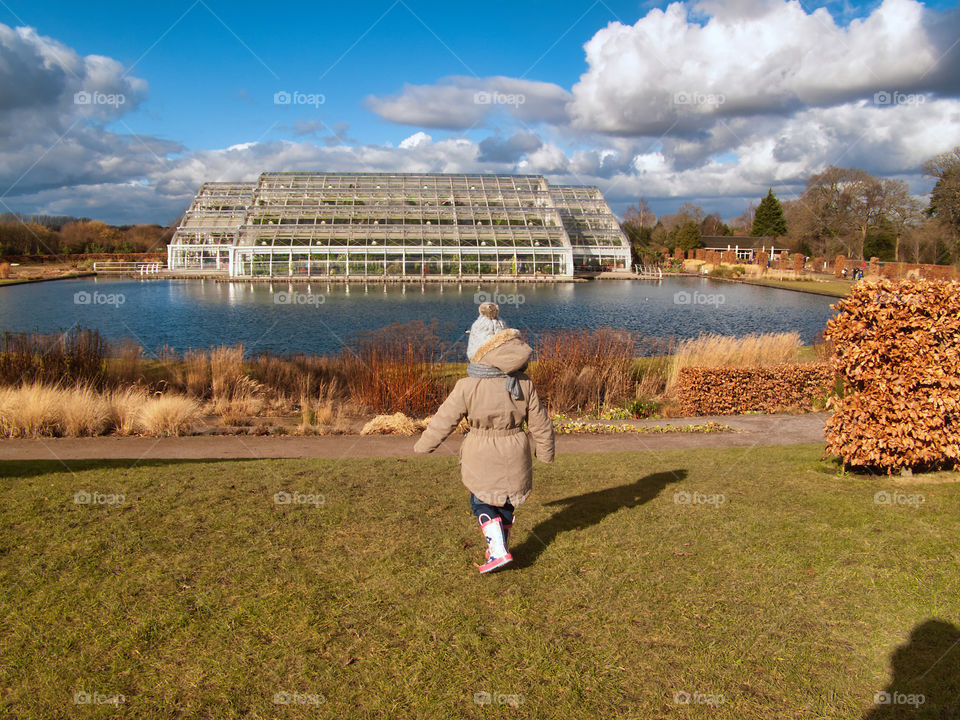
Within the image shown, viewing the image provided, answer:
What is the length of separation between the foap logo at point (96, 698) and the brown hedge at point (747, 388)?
12192mm

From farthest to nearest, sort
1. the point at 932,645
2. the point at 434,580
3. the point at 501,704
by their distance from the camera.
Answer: the point at 434,580 → the point at 932,645 → the point at 501,704

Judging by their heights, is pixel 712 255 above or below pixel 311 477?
above

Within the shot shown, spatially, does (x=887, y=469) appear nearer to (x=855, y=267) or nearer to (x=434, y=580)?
(x=434, y=580)

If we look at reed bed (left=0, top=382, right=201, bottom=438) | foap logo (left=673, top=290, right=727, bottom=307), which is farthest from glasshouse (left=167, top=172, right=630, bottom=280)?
reed bed (left=0, top=382, right=201, bottom=438)

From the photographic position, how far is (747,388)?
46.7ft

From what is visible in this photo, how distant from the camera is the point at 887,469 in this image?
7742 mm

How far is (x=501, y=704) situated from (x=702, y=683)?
1.14m

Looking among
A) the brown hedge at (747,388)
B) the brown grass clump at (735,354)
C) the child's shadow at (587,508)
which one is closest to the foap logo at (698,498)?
the child's shadow at (587,508)

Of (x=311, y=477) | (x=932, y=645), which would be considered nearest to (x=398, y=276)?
(x=311, y=477)

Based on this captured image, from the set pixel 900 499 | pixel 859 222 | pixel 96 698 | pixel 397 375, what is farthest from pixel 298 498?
pixel 859 222

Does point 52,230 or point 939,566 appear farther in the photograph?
point 52,230

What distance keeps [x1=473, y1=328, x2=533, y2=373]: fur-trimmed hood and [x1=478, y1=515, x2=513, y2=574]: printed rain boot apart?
1167 millimetres

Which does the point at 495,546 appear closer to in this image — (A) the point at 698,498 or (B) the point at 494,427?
(B) the point at 494,427

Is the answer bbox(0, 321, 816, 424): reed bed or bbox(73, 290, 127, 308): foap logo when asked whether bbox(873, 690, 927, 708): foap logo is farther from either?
bbox(73, 290, 127, 308): foap logo
